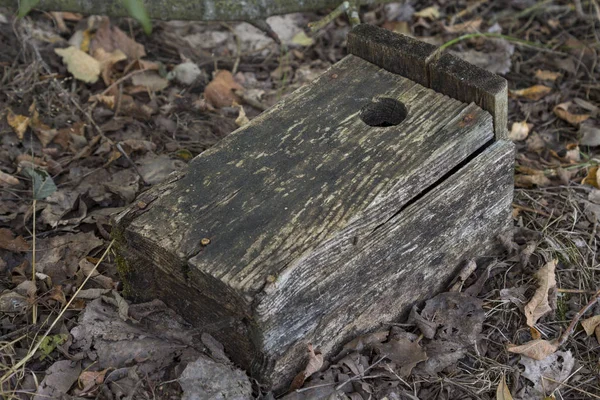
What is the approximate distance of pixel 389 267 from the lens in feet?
8.50

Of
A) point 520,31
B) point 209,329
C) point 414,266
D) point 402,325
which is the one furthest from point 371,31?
point 520,31

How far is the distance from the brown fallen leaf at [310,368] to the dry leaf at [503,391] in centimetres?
65

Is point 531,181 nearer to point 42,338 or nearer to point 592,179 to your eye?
point 592,179

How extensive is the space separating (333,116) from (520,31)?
91.5 inches

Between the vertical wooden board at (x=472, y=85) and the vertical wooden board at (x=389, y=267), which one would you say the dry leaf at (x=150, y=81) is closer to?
the vertical wooden board at (x=472, y=85)

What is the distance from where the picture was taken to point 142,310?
266 centimetres

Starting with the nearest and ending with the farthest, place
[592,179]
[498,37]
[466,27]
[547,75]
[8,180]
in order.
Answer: [8,180]
[592,179]
[547,75]
[498,37]
[466,27]

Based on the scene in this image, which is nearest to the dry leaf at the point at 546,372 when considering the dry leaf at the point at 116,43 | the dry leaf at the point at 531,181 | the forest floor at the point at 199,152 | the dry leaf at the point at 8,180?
the forest floor at the point at 199,152

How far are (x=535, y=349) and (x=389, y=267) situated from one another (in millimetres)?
662

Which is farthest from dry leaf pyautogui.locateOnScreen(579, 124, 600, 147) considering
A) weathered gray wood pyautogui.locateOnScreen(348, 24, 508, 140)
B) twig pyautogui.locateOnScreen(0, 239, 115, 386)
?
twig pyautogui.locateOnScreen(0, 239, 115, 386)

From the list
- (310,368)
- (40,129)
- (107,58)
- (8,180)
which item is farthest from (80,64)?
(310,368)

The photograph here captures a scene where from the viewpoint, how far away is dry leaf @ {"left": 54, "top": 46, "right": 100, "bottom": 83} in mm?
3996

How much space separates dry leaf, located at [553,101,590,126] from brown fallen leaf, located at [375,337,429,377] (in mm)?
1864

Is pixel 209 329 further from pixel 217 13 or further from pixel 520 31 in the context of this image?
pixel 520 31
